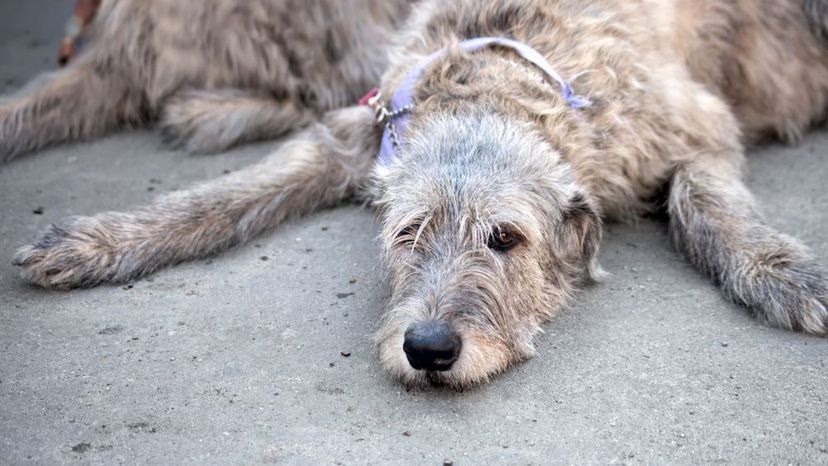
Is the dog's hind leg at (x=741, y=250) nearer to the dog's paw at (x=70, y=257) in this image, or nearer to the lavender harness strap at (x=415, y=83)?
the lavender harness strap at (x=415, y=83)

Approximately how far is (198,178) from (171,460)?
2318 mm

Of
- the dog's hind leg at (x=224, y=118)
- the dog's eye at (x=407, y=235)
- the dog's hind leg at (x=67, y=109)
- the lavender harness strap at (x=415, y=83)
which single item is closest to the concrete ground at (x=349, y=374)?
the dog's eye at (x=407, y=235)

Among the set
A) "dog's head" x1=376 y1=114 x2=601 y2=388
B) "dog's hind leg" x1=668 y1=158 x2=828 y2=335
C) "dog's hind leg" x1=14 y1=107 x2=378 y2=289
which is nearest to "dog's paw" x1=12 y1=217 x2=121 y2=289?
"dog's hind leg" x1=14 y1=107 x2=378 y2=289

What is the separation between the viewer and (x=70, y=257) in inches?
165

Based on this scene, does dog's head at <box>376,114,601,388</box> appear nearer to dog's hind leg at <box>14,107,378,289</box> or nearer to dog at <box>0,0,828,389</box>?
dog at <box>0,0,828,389</box>

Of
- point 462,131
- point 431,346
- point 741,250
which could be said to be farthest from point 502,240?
point 741,250

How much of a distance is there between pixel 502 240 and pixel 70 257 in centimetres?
181

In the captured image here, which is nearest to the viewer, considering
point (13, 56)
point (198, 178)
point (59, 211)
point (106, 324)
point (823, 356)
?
point (823, 356)

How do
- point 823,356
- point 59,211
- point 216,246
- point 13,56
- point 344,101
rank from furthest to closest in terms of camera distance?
point 13,56 < point 344,101 < point 59,211 < point 216,246 < point 823,356

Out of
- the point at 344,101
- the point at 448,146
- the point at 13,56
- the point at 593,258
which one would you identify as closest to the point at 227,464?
the point at 448,146

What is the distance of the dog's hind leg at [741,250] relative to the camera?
12.8 feet

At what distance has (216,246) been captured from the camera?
4.53m

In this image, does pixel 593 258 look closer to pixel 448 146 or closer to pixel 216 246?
pixel 448 146

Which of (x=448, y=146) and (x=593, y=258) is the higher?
(x=448, y=146)
